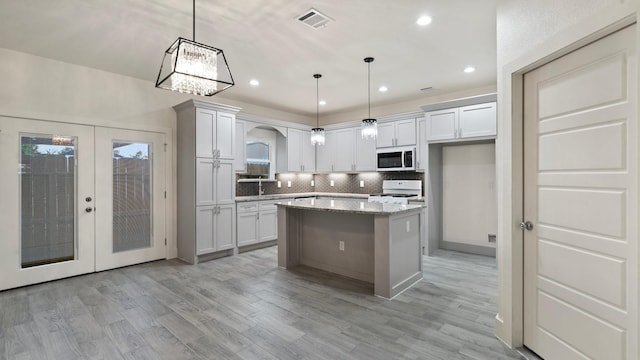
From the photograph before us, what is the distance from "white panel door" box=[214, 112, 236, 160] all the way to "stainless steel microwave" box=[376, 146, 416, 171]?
9.19ft

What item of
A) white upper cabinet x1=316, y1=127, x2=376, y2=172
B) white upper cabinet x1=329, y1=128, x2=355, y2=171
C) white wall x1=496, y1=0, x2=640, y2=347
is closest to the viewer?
white wall x1=496, y1=0, x2=640, y2=347

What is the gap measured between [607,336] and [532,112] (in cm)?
150

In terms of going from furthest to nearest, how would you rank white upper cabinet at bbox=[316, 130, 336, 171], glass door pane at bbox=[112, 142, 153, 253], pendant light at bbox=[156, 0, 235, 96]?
white upper cabinet at bbox=[316, 130, 336, 171] < glass door pane at bbox=[112, 142, 153, 253] < pendant light at bbox=[156, 0, 235, 96]

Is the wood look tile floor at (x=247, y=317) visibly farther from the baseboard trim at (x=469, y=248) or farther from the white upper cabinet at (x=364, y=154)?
the white upper cabinet at (x=364, y=154)

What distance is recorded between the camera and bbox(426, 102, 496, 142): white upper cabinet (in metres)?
4.56

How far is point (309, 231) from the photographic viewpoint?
446 centimetres

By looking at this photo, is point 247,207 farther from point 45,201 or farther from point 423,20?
point 423,20

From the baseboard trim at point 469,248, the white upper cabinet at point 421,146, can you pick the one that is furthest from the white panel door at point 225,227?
the baseboard trim at point 469,248

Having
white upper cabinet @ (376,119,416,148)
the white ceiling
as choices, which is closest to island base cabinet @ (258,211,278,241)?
the white ceiling

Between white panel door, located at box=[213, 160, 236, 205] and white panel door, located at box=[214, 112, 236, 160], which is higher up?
white panel door, located at box=[214, 112, 236, 160]

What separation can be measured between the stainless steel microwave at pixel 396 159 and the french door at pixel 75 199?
12.9 ft

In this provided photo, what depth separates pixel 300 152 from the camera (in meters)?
6.80

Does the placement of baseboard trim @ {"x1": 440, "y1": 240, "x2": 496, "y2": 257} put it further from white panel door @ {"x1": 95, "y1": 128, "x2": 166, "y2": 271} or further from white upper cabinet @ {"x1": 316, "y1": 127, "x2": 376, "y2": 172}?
white panel door @ {"x1": 95, "y1": 128, "x2": 166, "y2": 271}

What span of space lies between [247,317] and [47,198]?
10.5 feet
